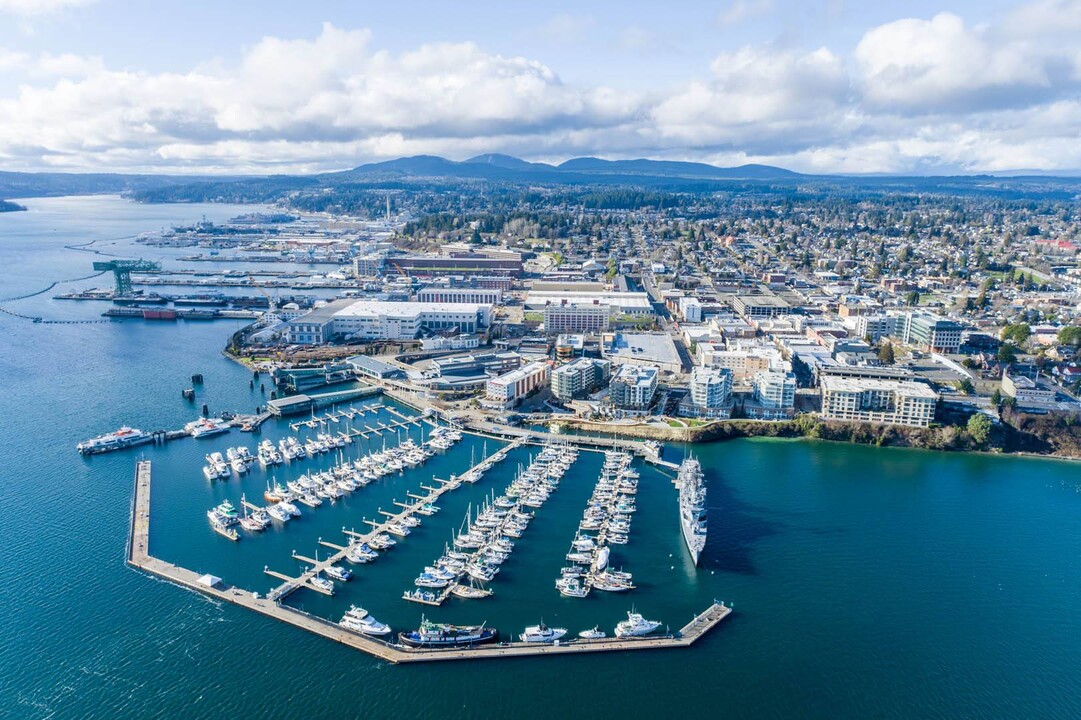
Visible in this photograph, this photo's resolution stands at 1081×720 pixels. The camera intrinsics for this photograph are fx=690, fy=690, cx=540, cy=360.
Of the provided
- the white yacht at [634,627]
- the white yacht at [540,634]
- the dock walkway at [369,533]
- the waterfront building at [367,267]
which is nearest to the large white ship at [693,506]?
the white yacht at [634,627]

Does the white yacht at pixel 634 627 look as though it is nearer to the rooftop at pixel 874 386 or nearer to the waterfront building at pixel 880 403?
the waterfront building at pixel 880 403

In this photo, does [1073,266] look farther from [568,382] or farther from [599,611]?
[599,611]

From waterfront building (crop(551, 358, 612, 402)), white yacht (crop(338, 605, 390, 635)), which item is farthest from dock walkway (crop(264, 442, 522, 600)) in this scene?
waterfront building (crop(551, 358, 612, 402))

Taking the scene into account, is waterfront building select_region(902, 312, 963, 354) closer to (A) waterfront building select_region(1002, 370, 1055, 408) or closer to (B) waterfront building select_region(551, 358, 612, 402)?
(A) waterfront building select_region(1002, 370, 1055, 408)

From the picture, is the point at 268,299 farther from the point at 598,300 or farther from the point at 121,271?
the point at 598,300

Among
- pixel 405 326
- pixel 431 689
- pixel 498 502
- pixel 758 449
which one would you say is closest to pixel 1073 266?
pixel 758 449

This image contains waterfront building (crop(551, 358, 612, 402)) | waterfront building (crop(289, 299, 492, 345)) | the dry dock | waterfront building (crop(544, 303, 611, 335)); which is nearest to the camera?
the dry dock
